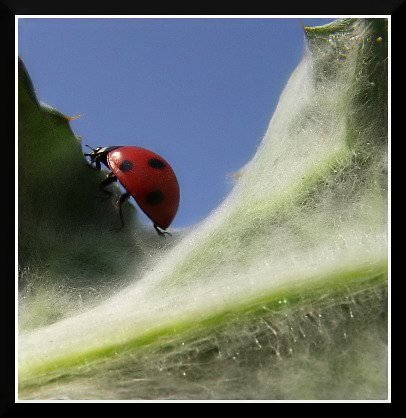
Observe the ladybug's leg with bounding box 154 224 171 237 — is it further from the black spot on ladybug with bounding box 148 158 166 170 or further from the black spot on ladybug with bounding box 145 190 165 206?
the black spot on ladybug with bounding box 148 158 166 170

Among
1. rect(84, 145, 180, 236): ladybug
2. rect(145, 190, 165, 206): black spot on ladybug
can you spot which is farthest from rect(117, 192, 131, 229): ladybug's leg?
rect(145, 190, 165, 206): black spot on ladybug

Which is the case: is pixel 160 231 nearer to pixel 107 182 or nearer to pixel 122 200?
pixel 122 200

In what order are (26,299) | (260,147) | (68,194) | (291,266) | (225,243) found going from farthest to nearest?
(260,147)
(68,194)
(26,299)
(225,243)
(291,266)

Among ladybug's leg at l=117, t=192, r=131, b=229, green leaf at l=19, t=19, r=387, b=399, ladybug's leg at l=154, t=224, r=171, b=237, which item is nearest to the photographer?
green leaf at l=19, t=19, r=387, b=399

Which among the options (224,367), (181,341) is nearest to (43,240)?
(181,341)

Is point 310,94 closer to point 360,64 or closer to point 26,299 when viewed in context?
→ point 360,64

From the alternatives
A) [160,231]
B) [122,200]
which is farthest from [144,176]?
[160,231]
